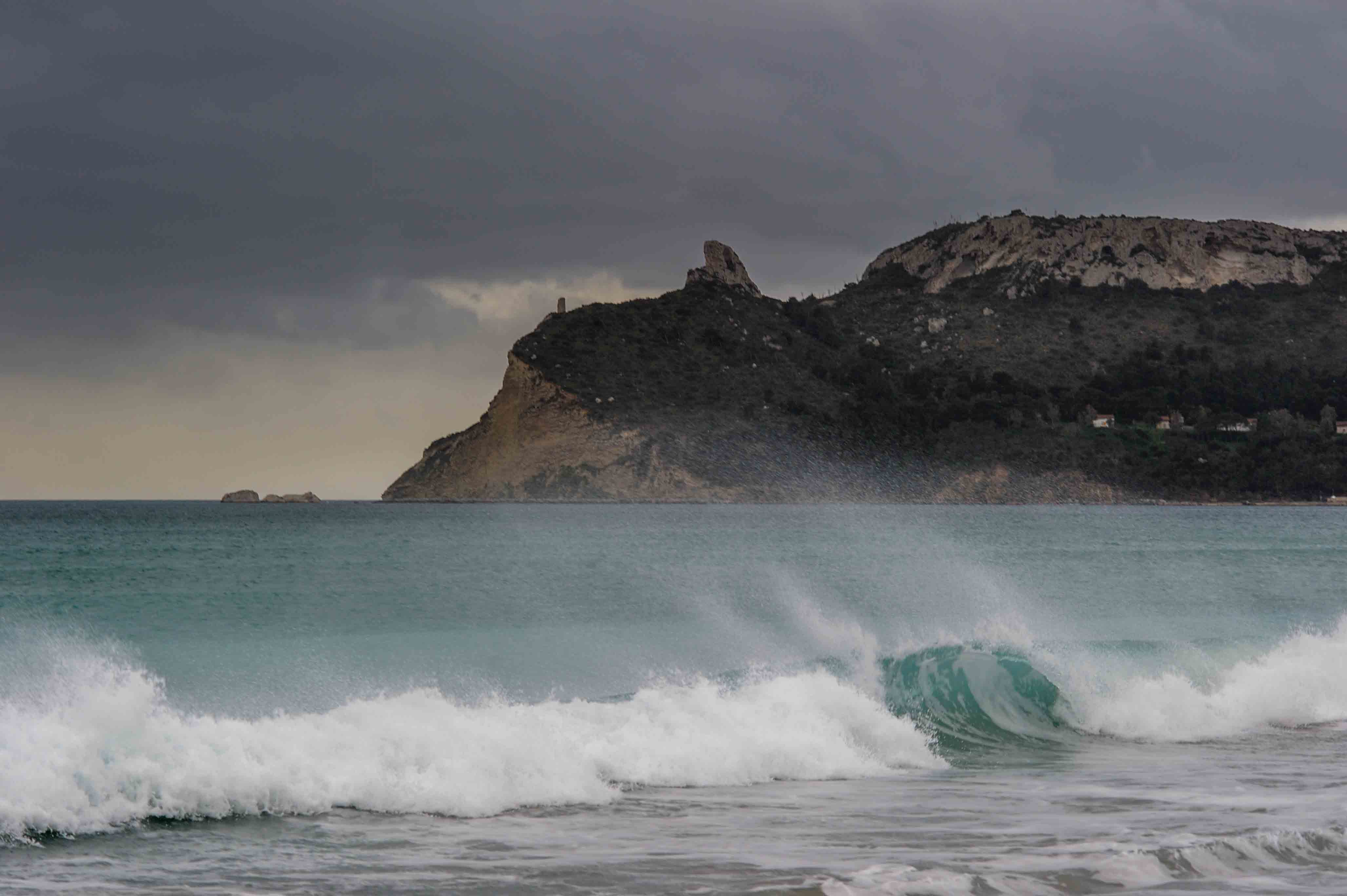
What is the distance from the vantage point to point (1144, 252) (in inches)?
6850

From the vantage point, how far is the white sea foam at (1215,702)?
17.4 metres

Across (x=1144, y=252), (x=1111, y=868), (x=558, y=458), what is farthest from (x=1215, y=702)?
(x=1144, y=252)

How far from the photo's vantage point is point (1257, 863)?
9.82 meters

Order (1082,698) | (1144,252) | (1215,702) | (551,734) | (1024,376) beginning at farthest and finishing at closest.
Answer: (1144,252) < (1024,376) < (1215,702) < (1082,698) < (551,734)

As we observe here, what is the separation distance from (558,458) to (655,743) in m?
119

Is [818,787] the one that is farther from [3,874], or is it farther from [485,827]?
[3,874]

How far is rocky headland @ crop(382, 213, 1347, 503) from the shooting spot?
132250 mm

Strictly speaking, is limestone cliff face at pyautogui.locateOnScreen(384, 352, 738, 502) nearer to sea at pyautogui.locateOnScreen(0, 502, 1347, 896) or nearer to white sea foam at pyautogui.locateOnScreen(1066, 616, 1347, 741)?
sea at pyautogui.locateOnScreen(0, 502, 1347, 896)

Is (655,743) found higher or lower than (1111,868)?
higher

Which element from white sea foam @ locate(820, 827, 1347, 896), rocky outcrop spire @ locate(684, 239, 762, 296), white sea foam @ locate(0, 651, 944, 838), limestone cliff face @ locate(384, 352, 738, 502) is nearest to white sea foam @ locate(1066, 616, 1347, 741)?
white sea foam @ locate(0, 651, 944, 838)

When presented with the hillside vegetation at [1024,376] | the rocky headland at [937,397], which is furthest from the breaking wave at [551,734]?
the hillside vegetation at [1024,376]

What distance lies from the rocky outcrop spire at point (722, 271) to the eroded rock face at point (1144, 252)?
31.9 meters

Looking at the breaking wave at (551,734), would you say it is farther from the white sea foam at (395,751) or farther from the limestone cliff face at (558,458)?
the limestone cliff face at (558,458)

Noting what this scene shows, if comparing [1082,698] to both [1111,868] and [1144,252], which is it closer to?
[1111,868]
